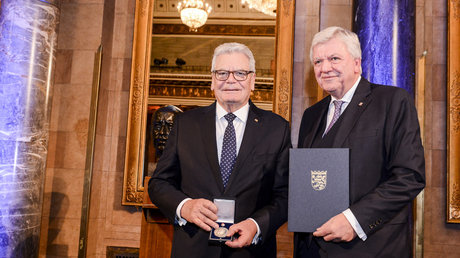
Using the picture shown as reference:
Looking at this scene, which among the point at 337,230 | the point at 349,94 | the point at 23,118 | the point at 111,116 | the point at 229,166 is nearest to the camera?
the point at 337,230

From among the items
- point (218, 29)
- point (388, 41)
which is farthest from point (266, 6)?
point (388, 41)

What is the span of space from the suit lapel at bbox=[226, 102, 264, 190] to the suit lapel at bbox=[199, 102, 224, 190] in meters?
0.09

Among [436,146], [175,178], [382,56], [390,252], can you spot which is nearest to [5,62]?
[175,178]

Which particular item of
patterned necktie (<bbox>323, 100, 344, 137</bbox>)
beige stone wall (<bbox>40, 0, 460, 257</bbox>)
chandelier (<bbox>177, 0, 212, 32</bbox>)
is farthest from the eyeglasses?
chandelier (<bbox>177, 0, 212, 32</bbox>)

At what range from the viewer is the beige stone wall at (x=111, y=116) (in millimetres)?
5211

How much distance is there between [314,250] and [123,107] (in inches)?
167

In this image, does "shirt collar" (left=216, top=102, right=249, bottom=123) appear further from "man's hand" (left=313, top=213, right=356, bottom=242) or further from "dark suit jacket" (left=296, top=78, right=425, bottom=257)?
"man's hand" (left=313, top=213, right=356, bottom=242)

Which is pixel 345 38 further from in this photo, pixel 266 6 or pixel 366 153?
pixel 266 6

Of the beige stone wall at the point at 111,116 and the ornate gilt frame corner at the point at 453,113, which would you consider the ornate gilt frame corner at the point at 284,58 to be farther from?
the ornate gilt frame corner at the point at 453,113

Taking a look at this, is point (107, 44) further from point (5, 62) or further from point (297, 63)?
point (297, 63)

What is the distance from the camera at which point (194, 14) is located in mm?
5668

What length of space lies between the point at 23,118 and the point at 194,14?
8.33ft

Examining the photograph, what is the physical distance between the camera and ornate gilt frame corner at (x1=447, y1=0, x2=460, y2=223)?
501 centimetres

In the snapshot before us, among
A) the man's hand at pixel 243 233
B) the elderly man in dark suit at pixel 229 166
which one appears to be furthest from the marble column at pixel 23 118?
the man's hand at pixel 243 233
